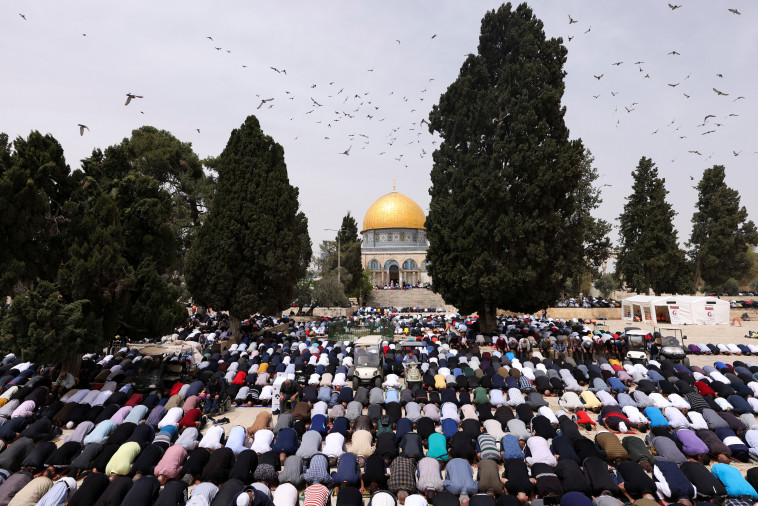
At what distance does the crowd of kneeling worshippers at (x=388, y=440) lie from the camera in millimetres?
6750

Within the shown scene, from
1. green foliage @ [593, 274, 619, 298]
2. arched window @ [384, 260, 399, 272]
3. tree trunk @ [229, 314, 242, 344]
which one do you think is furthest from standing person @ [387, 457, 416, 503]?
green foliage @ [593, 274, 619, 298]

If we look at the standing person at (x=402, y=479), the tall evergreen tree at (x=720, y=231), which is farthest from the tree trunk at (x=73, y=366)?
the tall evergreen tree at (x=720, y=231)

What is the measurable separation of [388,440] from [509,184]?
1815cm

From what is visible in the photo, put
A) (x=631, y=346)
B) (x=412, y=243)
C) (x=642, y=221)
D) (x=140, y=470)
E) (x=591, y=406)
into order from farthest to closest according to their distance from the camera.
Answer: (x=412, y=243), (x=642, y=221), (x=631, y=346), (x=591, y=406), (x=140, y=470)

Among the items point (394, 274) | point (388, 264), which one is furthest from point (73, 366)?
point (394, 274)

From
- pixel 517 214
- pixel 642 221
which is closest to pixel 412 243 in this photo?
pixel 642 221

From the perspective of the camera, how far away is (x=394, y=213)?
2872 inches

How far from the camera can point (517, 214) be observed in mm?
23328

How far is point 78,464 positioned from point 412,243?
65.4m

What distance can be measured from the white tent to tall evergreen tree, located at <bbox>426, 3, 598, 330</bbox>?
39.2 feet

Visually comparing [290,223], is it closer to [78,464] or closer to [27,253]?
[27,253]

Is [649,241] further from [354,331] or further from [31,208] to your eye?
[31,208]

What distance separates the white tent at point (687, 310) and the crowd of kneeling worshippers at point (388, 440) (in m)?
18.7

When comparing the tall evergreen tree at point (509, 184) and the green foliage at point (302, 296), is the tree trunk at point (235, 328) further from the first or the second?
the green foliage at point (302, 296)
